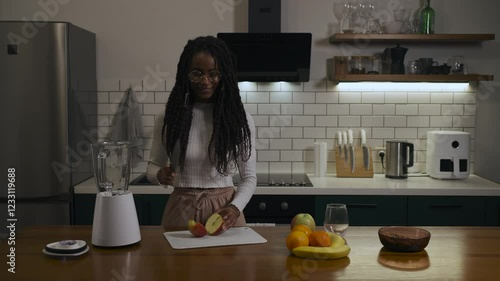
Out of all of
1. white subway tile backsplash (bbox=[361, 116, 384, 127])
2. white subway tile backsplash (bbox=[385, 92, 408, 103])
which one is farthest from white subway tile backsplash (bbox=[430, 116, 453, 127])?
white subway tile backsplash (bbox=[361, 116, 384, 127])

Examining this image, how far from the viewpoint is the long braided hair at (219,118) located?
7.89 ft

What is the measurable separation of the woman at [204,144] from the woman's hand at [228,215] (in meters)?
0.12

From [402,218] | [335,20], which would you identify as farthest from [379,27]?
[402,218]

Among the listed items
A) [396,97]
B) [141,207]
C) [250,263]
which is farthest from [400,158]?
[250,263]

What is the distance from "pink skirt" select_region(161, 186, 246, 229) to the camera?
2420 millimetres

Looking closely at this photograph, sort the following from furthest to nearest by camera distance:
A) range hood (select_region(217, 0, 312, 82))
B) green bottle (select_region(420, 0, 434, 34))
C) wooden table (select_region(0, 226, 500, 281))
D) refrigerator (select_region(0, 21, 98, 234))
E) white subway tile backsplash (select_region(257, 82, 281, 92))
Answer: white subway tile backsplash (select_region(257, 82, 281, 92)), green bottle (select_region(420, 0, 434, 34)), range hood (select_region(217, 0, 312, 82)), refrigerator (select_region(0, 21, 98, 234)), wooden table (select_region(0, 226, 500, 281))

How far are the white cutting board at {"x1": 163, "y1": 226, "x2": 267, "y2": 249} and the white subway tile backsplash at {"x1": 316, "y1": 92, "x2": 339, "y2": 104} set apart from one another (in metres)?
2.15

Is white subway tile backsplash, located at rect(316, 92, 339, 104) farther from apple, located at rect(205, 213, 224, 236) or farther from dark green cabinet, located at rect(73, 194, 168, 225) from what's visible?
apple, located at rect(205, 213, 224, 236)

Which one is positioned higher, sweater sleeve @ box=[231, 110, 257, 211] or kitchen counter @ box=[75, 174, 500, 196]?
sweater sleeve @ box=[231, 110, 257, 211]

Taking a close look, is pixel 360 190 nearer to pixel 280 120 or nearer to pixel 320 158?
pixel 320 158

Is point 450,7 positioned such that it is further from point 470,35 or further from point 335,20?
point 335,20

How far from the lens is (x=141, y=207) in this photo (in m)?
3.63

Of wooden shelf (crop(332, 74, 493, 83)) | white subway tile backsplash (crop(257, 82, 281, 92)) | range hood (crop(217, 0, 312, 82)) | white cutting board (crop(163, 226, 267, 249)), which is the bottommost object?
white cutting board (crop(163, 226, 267, 249))

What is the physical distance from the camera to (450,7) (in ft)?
13.7
